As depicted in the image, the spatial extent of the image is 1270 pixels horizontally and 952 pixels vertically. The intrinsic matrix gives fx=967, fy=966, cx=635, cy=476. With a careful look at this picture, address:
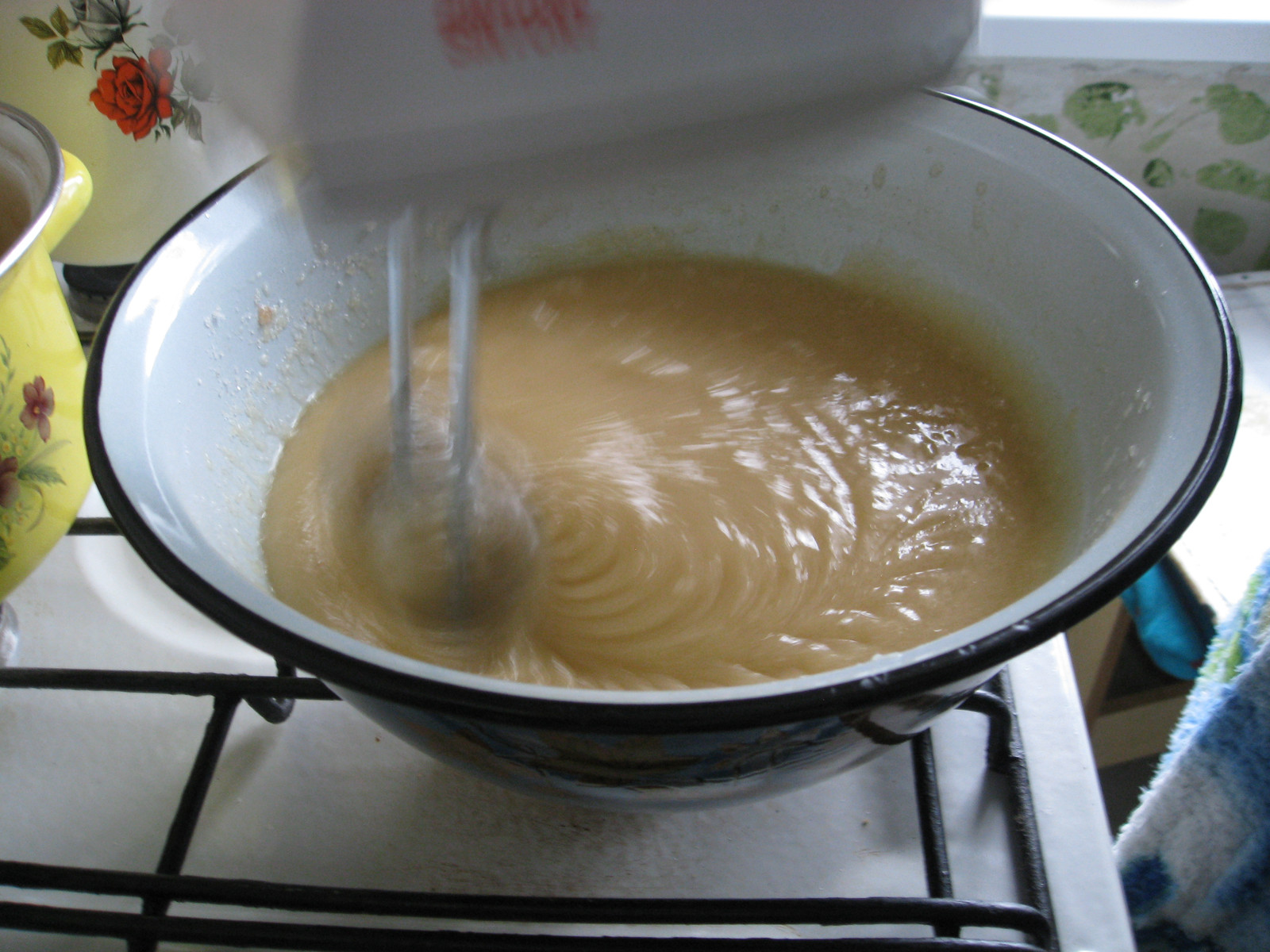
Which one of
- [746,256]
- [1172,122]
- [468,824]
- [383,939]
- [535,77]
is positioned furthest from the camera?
[1172,122]

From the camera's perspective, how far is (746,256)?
88cm

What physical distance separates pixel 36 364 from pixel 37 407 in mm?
26

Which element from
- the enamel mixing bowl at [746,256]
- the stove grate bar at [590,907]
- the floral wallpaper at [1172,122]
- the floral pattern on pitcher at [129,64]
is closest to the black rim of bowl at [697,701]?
the enamel mixing bowl at [746,256]

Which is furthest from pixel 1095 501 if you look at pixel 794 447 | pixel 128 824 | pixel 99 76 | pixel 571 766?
pixel 99 76

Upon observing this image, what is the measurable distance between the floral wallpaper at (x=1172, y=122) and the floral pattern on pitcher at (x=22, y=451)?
0.89 meters

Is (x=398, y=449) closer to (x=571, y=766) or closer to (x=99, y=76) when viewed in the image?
(x=571, y=766)

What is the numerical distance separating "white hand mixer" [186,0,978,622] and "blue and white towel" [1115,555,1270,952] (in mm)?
540

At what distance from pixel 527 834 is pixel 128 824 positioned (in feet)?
0.75

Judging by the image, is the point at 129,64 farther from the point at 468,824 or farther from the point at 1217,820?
the point at 1217,820

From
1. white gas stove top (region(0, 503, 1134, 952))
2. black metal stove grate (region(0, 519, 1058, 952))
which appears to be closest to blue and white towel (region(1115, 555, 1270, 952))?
white gas stove top (region(0, 503, 1134, 952))

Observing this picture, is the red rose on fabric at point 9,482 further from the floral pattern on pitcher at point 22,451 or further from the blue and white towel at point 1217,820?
the blue and white towel at point 1217,820

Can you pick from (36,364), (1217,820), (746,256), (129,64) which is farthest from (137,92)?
(1217,820)

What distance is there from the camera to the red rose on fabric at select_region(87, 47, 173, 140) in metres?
0.76

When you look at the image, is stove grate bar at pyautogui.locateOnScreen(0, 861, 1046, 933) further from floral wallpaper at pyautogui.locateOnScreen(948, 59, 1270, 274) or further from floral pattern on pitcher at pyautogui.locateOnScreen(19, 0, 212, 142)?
floral wallpaper at pyautogui.locateOnScreen(948, 59, 1270, 274)
